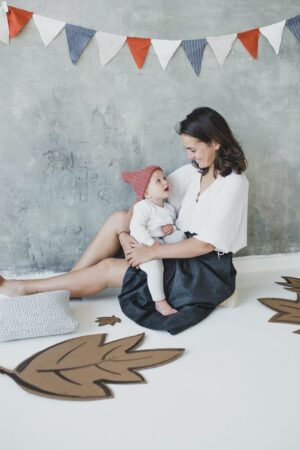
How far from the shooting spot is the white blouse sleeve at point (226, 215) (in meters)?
2.28

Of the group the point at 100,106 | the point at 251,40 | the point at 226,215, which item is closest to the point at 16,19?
the point at 100,106

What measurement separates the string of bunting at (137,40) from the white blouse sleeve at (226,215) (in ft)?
2.82

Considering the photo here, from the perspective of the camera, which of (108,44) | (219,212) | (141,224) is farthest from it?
(108,44)

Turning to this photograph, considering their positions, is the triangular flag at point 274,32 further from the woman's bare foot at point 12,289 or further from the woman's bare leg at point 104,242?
the woman's bare foot at point 12,289

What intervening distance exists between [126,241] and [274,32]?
153cm

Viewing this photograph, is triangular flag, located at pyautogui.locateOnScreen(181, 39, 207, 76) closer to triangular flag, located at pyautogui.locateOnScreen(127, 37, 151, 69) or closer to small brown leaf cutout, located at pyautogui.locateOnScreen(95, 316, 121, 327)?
triangular flag, located at pyautogui.locateOnScreen(127, 37, 151, 69)

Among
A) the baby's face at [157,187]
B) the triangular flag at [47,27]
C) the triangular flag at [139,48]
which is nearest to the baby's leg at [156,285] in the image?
the baby's face at [157,187]

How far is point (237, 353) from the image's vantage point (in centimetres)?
202

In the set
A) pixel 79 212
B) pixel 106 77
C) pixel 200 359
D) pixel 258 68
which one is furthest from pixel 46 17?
pixel 200 359

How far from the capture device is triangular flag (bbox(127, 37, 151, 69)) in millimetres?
2670

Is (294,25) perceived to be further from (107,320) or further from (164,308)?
(107,320)

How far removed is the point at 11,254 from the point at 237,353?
137cm

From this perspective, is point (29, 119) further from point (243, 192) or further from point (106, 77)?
point (243, 192)

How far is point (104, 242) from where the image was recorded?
2676mm
